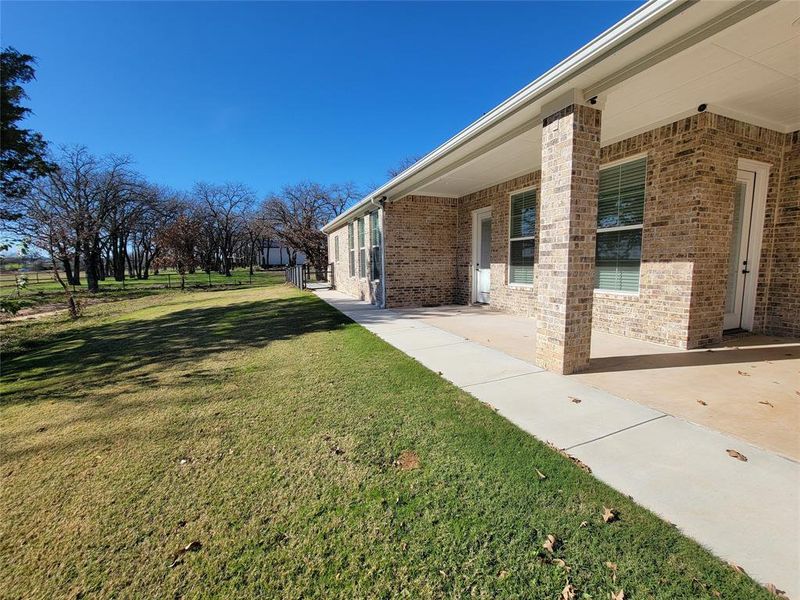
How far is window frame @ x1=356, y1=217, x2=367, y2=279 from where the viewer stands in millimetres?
11977

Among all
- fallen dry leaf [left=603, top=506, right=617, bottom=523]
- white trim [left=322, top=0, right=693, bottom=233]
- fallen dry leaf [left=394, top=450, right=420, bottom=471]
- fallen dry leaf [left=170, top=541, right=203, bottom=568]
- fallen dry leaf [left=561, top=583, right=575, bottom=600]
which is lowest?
fallen dry leaf [left=170, top=541, right=203, bottom=568]

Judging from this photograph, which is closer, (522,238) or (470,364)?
(470,364)

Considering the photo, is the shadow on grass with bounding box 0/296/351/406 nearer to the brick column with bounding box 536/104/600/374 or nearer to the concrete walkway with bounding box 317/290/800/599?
the concrete walkway with bounding box 317/290/800/599

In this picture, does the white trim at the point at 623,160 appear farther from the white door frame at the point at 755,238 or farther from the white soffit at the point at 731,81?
the white door frame at the point at 755,238

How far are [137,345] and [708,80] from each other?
30.7 feet

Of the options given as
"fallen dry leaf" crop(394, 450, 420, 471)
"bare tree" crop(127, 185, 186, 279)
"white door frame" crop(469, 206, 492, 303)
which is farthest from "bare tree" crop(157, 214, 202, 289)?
"fallen dry leaf" crop(394, 450, 420, 471)

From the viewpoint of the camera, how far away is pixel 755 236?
559 cm

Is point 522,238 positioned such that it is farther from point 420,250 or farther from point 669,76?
point 669,76

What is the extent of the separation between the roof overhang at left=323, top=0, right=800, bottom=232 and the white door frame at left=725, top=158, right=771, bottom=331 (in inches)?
27.0

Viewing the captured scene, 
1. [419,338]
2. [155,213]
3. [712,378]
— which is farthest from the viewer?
[155,213]

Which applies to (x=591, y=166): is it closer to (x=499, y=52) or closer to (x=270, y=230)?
(x=499, y=52)

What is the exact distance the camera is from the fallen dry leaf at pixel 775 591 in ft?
4.65

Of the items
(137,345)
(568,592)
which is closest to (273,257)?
(137,345)

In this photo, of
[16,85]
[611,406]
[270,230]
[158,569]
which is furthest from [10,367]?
[270,230]
